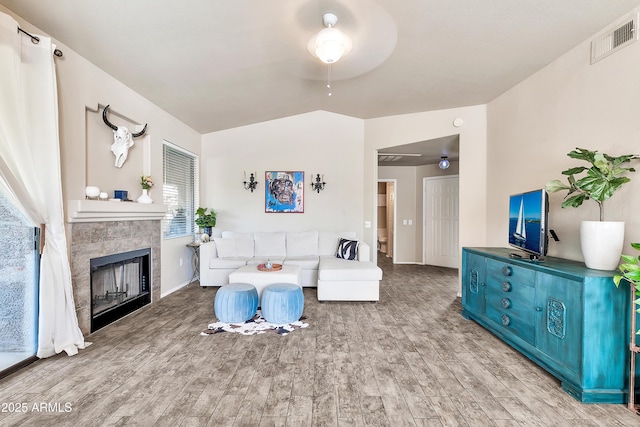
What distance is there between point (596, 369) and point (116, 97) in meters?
4.86

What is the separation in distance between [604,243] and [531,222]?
0.56 meters

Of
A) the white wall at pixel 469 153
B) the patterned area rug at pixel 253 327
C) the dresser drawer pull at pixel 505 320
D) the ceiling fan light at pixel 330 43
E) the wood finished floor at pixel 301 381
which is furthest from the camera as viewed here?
the white wall at pixel 469 153

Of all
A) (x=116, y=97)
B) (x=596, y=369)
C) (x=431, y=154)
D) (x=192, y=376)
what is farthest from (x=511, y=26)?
Result: (x=116, y=97)

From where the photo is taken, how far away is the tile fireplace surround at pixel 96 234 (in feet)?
8.87

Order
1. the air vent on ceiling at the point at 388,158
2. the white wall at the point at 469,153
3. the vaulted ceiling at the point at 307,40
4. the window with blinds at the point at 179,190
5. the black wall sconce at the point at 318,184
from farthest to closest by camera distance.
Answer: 1. the air vent on ceiling at the point at 388,158
2. the black wall sconce at the point at 318,184
3. the window with blinds at the point at 179,190
4. the white wall at the point at 469,153
5. the vaulted ceiling at the point at 307,40

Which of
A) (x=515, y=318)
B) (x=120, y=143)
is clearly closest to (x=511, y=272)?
(x=515, y=318)

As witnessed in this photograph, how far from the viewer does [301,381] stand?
208 centimetres

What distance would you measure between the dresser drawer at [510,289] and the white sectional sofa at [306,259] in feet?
4.37

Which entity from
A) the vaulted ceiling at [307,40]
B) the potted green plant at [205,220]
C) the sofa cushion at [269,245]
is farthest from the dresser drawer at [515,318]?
the potted green plant at [205,220]

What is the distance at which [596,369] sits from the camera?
186 centimetres

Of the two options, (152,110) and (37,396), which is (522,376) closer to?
(37,396)

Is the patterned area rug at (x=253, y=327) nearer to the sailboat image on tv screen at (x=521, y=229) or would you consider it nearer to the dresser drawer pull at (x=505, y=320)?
the dresser drawer pull at (x=505, y=320)

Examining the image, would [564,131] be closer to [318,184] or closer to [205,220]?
[318,184]

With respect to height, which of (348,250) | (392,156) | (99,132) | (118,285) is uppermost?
(392,156)
